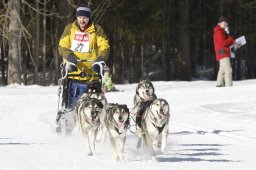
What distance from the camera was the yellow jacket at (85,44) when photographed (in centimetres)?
909

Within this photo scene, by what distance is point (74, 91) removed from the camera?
940 centimetres

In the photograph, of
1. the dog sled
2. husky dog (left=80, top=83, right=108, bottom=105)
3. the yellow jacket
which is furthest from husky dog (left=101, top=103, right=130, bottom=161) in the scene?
the yellow jacket

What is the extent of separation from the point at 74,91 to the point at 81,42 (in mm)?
771

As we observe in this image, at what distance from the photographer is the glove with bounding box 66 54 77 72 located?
879 centimetres

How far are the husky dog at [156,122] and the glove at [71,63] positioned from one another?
4.93ft

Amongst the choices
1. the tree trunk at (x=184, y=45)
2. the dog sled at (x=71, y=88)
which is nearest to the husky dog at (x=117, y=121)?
the dog sled at (x=71, y=88)

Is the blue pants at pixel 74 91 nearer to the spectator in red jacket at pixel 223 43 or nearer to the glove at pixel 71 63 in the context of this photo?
the glove at pixel 71 63

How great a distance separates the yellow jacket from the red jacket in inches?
342

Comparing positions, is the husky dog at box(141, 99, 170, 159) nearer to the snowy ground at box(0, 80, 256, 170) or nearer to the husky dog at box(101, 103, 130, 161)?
the snowy ground at box(0, 80, 256, 170)

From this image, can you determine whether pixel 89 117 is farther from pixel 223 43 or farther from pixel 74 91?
pixel 223 43

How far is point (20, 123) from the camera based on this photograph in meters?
11.2

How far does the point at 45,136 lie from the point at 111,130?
103 inches

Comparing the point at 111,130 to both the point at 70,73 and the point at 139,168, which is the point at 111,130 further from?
the point at 70,73

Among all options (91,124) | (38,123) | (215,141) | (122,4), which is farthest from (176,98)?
(122,4)
